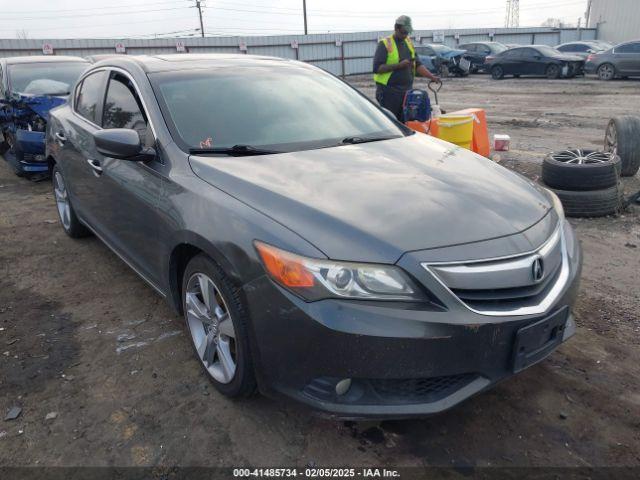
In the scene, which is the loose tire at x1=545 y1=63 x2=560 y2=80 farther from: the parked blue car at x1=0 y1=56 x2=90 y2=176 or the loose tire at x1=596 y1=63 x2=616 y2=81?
the parked blue car at x1=0 y1=56 x2=90 y2=176

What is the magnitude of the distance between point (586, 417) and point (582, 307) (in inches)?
46.7

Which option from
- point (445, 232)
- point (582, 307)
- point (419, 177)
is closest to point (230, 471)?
point (445, 232)

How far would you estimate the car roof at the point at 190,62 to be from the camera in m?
3.34

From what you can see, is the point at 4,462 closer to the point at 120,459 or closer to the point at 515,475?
the point at 120,459

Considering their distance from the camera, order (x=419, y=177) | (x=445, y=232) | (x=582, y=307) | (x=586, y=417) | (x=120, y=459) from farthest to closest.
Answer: (x=582, y=307) → (x=419, y=177) → (x=586, y=417) → (x=120, y=459) → (x=445, y=232)

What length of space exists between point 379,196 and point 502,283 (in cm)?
65

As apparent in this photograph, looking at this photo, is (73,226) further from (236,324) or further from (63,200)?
(236,324)

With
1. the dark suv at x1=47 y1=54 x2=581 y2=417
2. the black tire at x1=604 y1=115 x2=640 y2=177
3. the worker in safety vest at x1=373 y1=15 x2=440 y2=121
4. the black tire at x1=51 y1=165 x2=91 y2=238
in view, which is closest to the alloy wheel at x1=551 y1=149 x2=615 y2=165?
the black tire at x1=604 y1=115 x2=640 y2=177

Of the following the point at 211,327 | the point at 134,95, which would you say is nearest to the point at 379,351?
the point at 211,327

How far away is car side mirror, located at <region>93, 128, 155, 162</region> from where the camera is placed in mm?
2775

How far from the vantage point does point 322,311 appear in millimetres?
1951

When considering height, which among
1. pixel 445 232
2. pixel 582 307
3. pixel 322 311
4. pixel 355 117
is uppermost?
pixel 355 117

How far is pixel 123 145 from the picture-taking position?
2770 millimetres

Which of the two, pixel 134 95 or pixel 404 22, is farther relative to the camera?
pixel 404 22
